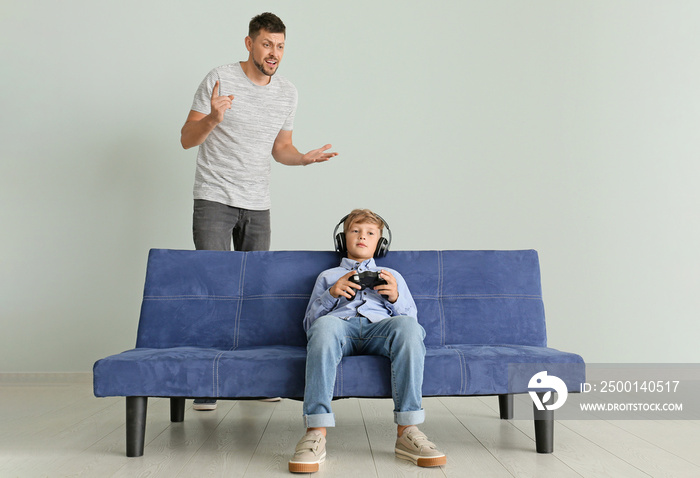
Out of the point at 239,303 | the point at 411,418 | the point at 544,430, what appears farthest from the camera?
the point at 239,303

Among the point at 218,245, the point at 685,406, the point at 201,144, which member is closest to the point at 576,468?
the point at 685,406

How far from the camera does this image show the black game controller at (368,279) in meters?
2.43

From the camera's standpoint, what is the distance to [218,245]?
10.1ft

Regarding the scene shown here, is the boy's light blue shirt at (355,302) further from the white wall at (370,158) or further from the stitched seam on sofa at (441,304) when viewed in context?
the white wall at (370,158)

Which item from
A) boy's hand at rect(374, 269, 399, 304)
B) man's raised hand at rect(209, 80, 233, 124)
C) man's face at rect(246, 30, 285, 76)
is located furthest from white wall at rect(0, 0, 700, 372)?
boy's hand at rect(374, 269, 399, 304)

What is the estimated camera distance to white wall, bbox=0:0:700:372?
13.1 feet

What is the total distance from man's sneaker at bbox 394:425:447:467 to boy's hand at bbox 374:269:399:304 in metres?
0.49

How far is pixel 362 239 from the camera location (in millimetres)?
2637

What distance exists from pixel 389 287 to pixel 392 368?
35 centimetres

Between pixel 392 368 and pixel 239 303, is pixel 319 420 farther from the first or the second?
pixel 239 303

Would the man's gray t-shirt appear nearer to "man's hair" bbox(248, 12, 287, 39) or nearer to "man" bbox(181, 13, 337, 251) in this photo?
"man" bbox(181, 13, 337, 251)

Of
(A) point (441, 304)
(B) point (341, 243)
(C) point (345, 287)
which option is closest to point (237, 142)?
(B) point (341, 243)

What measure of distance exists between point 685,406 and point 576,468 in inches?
56.0

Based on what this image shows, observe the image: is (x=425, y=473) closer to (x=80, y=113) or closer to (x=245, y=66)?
(x=245, y=66)
